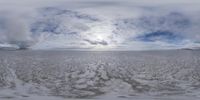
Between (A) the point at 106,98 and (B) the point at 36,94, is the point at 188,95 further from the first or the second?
(B) the point at 36,94

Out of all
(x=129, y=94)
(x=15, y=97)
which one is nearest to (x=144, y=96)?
(x=129, y=94)

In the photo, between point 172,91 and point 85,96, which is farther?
point 172,91

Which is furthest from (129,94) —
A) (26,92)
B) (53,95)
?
(26,92)

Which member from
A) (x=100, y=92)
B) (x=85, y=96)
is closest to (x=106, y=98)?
(x=85, y=96)

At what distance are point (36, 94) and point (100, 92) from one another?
5832 millimetres

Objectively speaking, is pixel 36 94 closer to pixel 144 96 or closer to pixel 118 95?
pixel 118 95

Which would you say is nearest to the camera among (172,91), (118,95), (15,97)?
(15,97)

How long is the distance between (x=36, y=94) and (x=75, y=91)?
157 inches

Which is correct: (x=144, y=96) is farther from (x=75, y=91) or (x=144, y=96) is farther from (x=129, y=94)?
(x=75, y=91)

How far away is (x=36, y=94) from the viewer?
3588 centimetres

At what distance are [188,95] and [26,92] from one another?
14014mm

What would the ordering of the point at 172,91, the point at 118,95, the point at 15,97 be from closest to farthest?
the point at 15,97
the point at 118,95
the point at 172,91

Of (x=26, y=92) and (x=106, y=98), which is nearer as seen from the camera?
(x=106, y=98)

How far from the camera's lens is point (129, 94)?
36.3 meters
